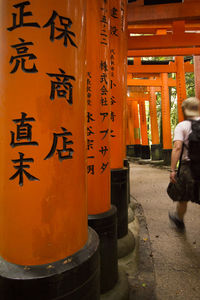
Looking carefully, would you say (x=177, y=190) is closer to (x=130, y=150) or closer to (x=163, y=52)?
(x=163, y=52)

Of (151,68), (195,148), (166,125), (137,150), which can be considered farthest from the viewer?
(137,150)

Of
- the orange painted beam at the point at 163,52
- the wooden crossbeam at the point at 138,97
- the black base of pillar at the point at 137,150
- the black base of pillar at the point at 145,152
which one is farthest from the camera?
the black base of pillar at the point at 137,150

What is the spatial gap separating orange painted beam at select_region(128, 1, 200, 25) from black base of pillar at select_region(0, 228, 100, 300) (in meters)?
4.58

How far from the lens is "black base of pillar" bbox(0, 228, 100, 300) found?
3.12 ft

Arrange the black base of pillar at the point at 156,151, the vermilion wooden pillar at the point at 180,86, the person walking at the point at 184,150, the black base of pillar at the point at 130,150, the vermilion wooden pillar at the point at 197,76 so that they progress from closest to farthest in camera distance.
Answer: the person walking at the point at 184,150
the vermilion wooden pillar at the point at 197,76
the vermilion wooden pillar at the point at 180,86
the black base of pillar at the point at 156,151
the black base of pillar at the point at 130,150

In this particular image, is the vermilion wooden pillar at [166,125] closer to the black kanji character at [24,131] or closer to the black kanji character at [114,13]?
the black kanji character at [114,13]

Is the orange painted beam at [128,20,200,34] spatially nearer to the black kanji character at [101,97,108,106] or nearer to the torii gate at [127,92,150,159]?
the black kanji character at [101,97,108,106]

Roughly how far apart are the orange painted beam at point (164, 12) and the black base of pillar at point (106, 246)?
4038mm

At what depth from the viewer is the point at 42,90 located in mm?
979

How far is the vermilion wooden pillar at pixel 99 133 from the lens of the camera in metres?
1.78

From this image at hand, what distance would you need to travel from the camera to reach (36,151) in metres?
0.98

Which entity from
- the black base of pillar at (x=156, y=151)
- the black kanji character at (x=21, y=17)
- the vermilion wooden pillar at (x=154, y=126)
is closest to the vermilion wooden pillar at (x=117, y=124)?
the black kanji character at (x=21, y=17)

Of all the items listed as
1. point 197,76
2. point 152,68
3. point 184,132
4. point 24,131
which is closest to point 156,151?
point 152,68

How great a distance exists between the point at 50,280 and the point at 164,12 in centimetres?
483
